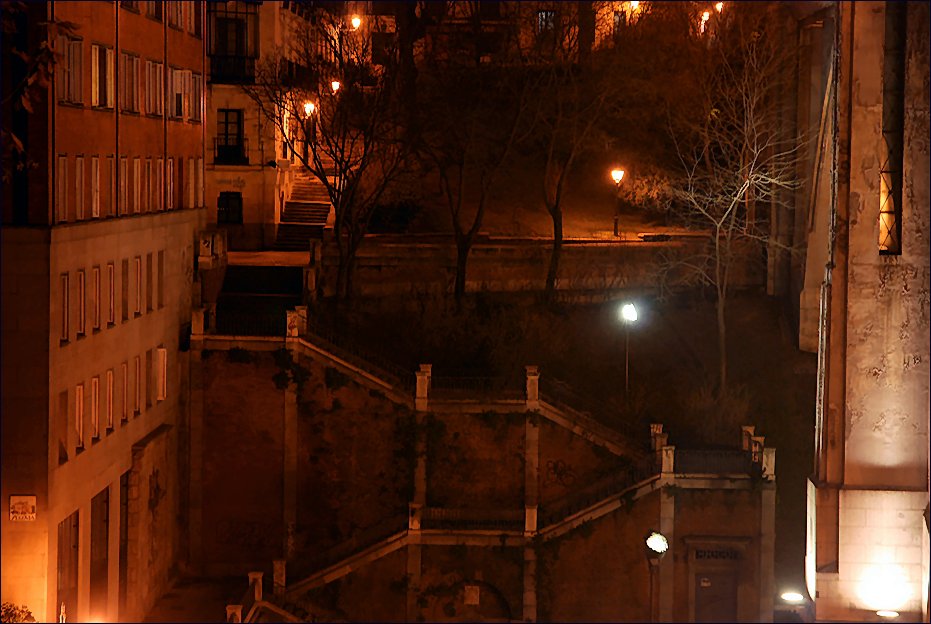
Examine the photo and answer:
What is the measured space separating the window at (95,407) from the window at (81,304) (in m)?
1.39

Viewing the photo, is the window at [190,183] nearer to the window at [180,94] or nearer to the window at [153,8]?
the window at [180,94]

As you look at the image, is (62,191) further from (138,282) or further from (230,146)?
(230,146)

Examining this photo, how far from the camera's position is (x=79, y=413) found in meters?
32.0

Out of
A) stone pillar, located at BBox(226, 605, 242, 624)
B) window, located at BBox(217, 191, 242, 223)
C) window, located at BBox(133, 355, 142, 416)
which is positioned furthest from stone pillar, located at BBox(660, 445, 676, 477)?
window, located at BBox(217, 191, 242, 223)

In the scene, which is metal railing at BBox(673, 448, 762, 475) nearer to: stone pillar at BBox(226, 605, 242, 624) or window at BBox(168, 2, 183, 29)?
stone pillar at BBox(226, 605, 242, 624)

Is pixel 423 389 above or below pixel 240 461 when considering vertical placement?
above

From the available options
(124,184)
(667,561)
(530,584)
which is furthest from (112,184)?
(667,561)

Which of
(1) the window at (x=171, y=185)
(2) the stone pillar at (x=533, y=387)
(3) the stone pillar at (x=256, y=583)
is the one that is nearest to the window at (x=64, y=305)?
(3) the stone pillar at (x=256, y=583)

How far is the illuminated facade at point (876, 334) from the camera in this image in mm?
23984

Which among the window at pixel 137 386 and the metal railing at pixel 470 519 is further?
the metal railing at pixel 470 519

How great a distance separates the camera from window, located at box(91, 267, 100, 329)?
33188 mm

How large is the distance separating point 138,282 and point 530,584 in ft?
43.4

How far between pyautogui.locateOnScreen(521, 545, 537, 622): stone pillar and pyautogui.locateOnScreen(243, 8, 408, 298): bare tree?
1019 centimetres

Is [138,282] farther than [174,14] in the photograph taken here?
No
